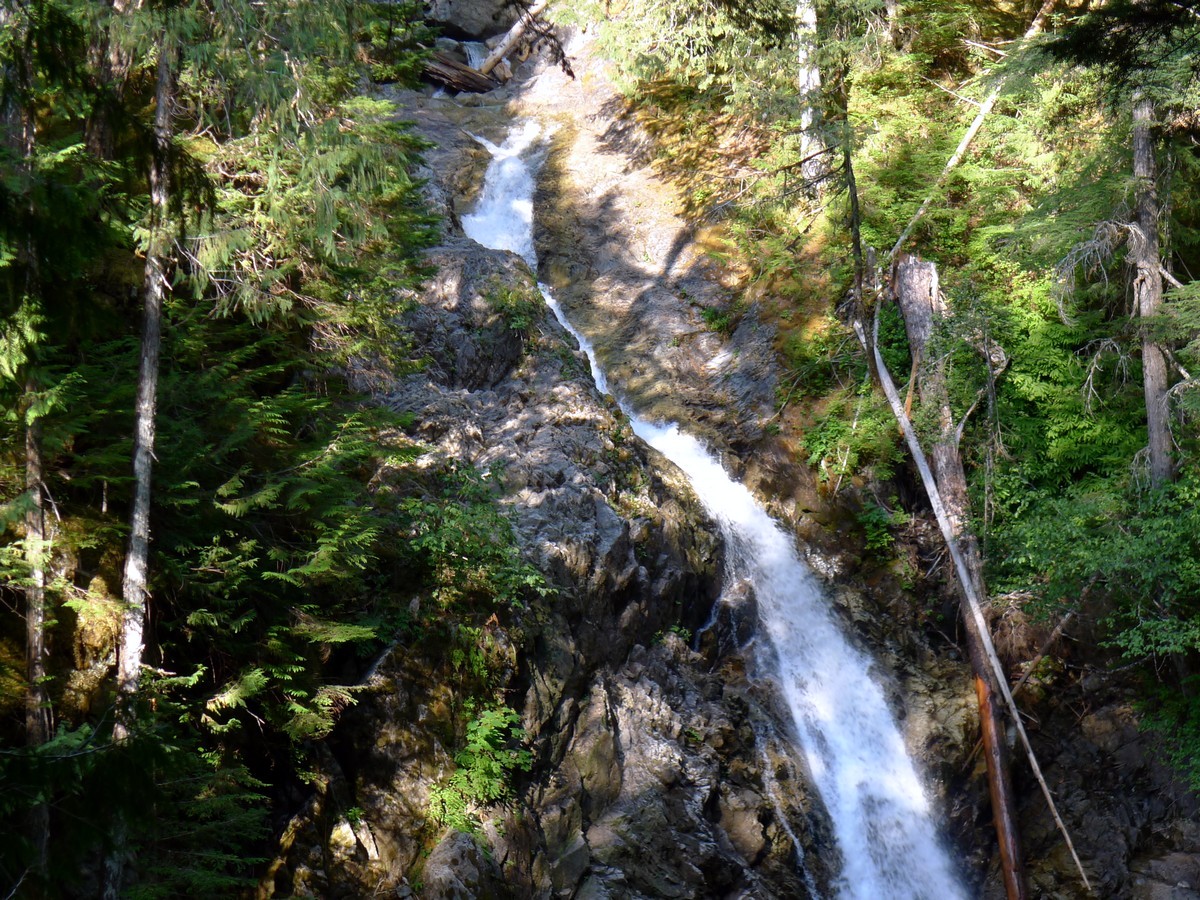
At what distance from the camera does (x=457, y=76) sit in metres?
26.1

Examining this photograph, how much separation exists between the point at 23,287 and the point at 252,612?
8.39 ft

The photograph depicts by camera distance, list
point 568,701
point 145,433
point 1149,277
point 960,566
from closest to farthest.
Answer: point 145,433, point 568,701, point 1149,277, point 960,566

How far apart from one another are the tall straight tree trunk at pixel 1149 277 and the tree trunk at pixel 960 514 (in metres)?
2.42

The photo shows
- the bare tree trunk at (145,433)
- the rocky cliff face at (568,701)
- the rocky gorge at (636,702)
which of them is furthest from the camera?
the rocky gorge at (636,702)

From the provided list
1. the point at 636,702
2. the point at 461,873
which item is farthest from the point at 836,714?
the point at 461,873

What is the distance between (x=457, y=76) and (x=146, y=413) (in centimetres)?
2374

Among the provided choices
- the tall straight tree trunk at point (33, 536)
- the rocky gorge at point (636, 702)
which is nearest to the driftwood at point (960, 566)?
the rocky gorge at point (636, 702)

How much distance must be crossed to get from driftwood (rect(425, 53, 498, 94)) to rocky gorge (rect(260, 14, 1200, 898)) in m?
13.0

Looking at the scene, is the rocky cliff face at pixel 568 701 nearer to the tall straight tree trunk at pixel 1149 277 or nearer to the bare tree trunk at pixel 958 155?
the tall straight tree trunk at pixel 1149 277

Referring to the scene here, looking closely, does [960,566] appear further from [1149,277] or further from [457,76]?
[457,76]

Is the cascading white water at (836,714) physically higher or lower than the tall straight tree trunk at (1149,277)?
lower

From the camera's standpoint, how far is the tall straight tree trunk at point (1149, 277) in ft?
32.9

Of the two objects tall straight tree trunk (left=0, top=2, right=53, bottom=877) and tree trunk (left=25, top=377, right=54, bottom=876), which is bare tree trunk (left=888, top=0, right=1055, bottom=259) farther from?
tree trunk (left=25, top=377, right=54, bottom=876)

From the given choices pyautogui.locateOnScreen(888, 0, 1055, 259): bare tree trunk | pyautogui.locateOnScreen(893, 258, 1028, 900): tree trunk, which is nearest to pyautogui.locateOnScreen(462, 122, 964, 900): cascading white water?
pyautogui.locateOnScreen(893, 258, 1028, 900): tree trunk
